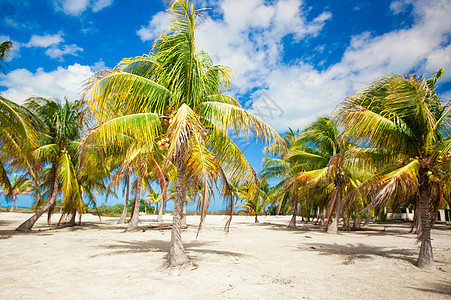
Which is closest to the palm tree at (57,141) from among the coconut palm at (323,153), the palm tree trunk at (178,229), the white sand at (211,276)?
the white sand at (211,276)

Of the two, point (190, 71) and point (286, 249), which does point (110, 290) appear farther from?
point (286, 249)

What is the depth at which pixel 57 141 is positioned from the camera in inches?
529

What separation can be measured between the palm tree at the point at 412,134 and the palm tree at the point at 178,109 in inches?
114

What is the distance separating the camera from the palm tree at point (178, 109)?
5.54 m

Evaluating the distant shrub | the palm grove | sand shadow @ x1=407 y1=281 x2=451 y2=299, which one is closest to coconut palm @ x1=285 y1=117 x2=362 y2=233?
the palm grove

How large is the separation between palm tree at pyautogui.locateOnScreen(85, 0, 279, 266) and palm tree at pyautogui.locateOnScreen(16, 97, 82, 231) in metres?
8.01

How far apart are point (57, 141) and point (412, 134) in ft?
49.7

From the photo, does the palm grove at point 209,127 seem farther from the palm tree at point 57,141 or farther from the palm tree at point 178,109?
the palm tree at point 57,141

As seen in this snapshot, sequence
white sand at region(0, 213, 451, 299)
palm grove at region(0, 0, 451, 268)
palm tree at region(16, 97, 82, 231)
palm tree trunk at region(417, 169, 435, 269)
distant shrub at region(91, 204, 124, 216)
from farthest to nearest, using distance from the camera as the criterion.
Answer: distant shrub at region(91, 204, 124, 216)
palm tree at region(16, 97, 82, 231)
palm tree trunk at region(417, 169, 435, 269)
palm grove at region(0, 0, 451, 268)
white sand at region(0, 213, 451, 299)

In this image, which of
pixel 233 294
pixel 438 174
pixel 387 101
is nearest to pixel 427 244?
pixel 438 174

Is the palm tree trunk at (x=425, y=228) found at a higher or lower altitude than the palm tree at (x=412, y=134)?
lower

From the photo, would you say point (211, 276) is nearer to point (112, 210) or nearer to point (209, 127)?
point (209, 127)

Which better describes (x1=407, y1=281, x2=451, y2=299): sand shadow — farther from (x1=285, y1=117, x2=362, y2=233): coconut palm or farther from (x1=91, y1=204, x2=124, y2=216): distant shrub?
(x1=91, y1=204, x2=124, y2=216): distant shrub

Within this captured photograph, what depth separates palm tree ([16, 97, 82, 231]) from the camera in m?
12.9
